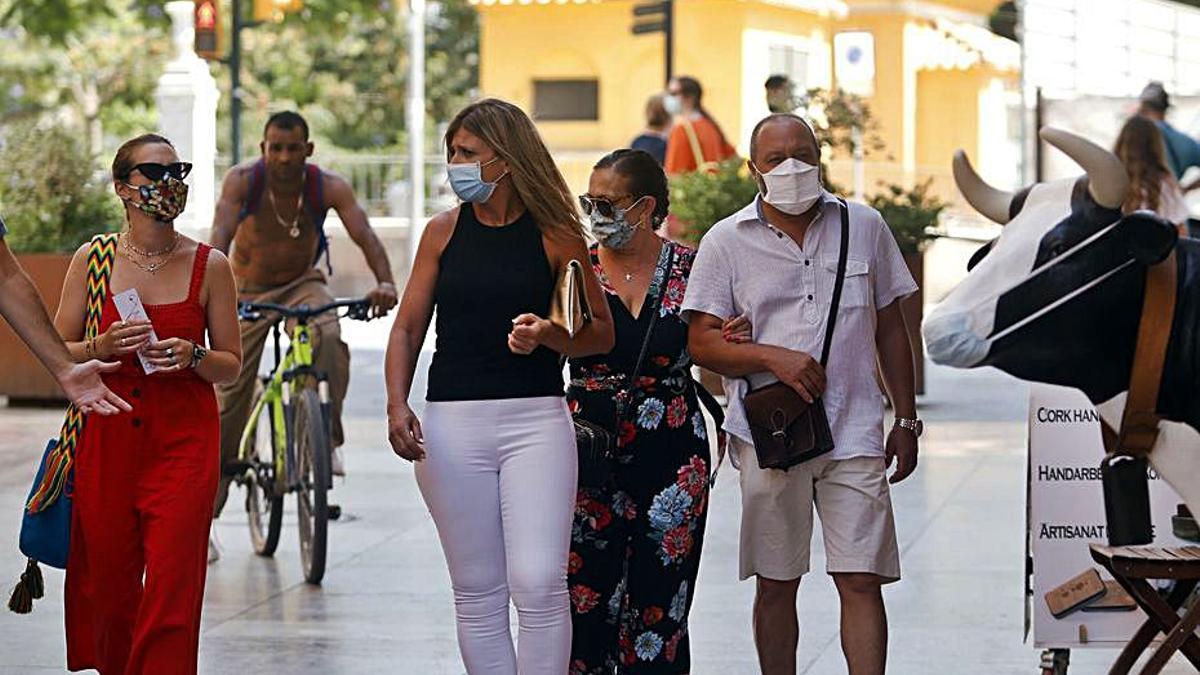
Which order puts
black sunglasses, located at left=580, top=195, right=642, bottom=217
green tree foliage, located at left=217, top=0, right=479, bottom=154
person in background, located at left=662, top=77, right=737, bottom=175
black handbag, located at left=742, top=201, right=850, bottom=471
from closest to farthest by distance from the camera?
black handbag, located at left=742, top=201, right=850, bottom=471, black sunglasses, located at left=580, top=195, right=642, bottom=217, person in background, located at left=662, top=77, right=737, bottom=175, green tree foliage, located at left=217, top=0, right=479, bottom=154

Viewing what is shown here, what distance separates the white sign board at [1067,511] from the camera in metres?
7.43

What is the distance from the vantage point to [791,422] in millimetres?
6484

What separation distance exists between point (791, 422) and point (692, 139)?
37.0ft

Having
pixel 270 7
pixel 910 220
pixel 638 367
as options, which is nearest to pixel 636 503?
pixel 638 367

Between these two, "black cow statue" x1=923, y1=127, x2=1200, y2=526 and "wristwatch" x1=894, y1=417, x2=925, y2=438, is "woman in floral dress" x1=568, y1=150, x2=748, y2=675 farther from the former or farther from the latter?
"black cow statue" x1=923, y1=127, x2=1200, y2=526

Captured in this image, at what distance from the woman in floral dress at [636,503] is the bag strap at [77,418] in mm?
1402

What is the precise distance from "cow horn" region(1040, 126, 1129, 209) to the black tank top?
147cm

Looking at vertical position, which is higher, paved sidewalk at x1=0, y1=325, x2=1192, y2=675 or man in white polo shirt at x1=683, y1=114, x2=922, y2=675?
man in white polo shirt at x1=683, y1=114, x2=922, y2=675

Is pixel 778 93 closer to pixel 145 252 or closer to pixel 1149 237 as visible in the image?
pixel 145 252

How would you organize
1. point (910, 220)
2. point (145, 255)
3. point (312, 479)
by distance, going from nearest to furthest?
point (145, 255), point (312, 479), point (910, 220)

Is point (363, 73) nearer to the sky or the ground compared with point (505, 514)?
nearer to the sky

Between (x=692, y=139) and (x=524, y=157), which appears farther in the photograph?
(x=692, y=139)

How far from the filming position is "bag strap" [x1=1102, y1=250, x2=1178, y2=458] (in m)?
5.69

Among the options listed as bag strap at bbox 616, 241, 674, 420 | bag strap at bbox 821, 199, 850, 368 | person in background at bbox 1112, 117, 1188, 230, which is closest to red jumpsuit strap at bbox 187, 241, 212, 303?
bag strap at bbox 616, 241, 674, 420
